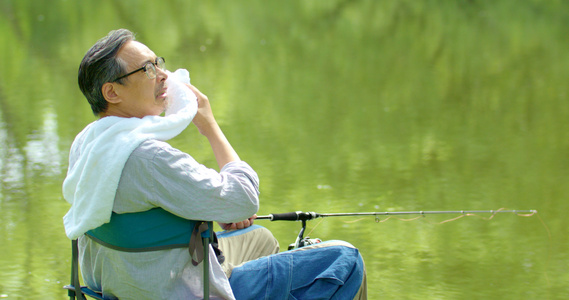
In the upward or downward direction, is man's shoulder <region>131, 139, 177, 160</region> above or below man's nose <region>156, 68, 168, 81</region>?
below

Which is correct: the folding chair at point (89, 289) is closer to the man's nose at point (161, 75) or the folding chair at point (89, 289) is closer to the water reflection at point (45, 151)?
the man's nose at point (161, 75)

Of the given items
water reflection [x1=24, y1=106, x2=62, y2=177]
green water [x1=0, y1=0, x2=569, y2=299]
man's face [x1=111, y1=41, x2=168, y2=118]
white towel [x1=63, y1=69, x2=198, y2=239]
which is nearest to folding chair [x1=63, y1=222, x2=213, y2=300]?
white towel [x1=63, y1=69, x2=198, y2=239]

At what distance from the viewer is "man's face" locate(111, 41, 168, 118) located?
6.27 ft

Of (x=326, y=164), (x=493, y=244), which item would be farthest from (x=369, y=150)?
(x=493, y=244)

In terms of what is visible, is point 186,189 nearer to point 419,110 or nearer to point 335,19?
point 419,110

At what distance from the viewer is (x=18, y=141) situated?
20.3 feet

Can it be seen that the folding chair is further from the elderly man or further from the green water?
the green water

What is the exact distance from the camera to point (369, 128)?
645 cm

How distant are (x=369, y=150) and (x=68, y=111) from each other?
3092 millimetres

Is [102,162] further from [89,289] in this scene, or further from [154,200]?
[89,289]

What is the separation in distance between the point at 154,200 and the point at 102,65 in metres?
0.38

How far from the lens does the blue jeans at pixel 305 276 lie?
2008 mm

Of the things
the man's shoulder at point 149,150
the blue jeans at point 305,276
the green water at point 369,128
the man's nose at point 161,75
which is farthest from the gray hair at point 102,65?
the green water at point 369,128

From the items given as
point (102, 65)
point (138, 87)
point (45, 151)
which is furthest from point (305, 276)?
point (45, 151)
